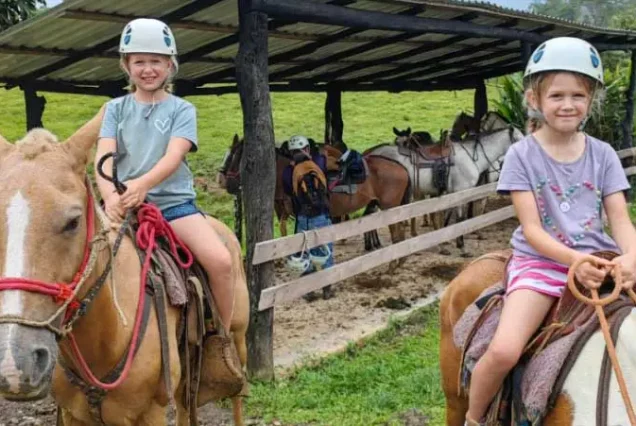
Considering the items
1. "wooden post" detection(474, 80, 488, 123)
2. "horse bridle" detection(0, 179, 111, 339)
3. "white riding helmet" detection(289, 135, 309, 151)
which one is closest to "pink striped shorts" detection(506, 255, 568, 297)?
"horse bridle" detection(0, 179, 111, 339)

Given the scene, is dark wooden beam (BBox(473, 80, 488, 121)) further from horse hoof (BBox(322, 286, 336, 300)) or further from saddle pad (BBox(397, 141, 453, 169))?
horse hoof (BBox(322, 286, 336, 300))

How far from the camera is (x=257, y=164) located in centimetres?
542

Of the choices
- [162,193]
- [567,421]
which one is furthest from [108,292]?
[567,421]

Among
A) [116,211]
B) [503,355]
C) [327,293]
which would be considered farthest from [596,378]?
[327,293]

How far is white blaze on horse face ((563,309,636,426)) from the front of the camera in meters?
2.11

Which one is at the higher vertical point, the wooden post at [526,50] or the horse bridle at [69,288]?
the wooden post at [526,50]

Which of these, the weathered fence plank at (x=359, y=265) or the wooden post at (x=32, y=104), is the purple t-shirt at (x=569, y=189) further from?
the wooden post at (x=32, y=104)

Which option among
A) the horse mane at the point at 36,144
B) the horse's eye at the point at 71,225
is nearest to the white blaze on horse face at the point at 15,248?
the horse's eye at the point at 71,225

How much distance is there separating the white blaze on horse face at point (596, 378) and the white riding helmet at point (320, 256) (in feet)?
16.9

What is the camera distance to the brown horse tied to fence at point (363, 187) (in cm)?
842

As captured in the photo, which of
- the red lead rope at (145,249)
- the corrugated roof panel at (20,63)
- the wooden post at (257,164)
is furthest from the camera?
the corrugated roof panel at (20,63)

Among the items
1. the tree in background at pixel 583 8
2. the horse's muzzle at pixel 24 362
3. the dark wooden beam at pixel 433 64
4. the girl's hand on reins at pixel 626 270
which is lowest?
the horse's muzzle at pixel 24 362

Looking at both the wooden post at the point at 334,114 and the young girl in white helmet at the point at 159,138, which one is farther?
the wooden post at the point at 334,114

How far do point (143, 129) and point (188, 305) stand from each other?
35.0 inches
